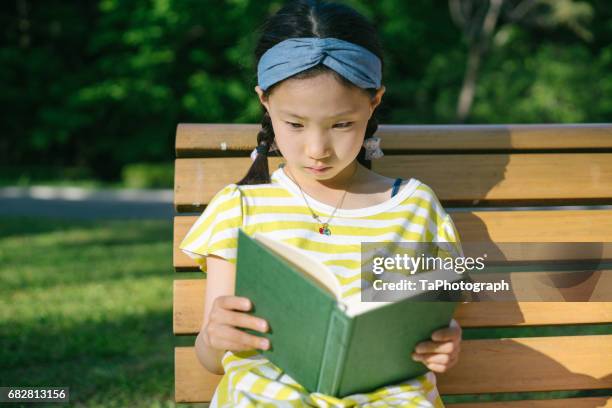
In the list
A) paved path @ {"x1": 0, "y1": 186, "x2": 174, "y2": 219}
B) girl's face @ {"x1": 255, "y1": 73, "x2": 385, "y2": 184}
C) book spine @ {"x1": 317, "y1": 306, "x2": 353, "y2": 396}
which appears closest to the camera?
book spine @ {"x1": 317, "y1": 306, "x2": 353, "y2": 396}

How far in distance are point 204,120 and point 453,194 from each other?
1837 centimetres

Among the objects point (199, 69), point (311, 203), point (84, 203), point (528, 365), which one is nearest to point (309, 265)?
point (311, 203)

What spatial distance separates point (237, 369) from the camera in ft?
6.44

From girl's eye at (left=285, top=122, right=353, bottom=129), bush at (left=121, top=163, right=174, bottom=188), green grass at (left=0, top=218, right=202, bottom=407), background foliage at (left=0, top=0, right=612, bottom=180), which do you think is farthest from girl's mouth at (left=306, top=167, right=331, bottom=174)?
background foliage at (left=0, top=0, right=612, bottom=180)

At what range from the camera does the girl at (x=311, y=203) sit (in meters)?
1.85

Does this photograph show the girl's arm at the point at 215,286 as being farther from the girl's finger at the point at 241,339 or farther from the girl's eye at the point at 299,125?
the girl's eye at the point at 299,125

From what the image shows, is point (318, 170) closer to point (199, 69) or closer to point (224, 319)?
point (224, 319)

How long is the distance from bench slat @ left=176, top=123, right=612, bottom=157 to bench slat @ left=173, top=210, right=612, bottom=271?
0.76 feet

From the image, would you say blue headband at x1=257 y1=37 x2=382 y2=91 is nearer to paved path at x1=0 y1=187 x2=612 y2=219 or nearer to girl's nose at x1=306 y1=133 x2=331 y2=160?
girl's nose at x1=306 y1=133 x2=331 y2=160

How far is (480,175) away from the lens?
8.09 feet

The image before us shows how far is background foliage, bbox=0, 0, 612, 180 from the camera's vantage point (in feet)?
63.7

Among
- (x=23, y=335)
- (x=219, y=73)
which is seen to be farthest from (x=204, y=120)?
(x=23, y=335)

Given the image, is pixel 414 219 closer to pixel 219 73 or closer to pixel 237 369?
pixel 237 369

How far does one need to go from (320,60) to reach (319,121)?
161 millimetres
